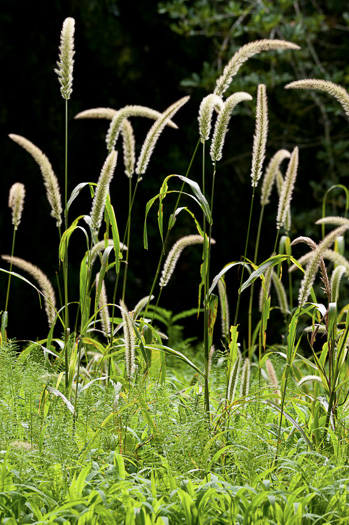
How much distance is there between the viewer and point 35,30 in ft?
17.3

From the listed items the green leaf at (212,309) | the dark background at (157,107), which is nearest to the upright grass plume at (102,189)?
the green leaf at (212,309)

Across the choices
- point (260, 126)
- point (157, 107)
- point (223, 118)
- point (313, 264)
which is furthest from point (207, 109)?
point (157, 107)

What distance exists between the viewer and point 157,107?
19.0 feet

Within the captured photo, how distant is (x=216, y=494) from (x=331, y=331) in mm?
651

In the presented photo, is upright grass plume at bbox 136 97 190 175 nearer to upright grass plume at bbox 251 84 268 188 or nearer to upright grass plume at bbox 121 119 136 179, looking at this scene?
upright grass plume at bbox 121 119 136 179

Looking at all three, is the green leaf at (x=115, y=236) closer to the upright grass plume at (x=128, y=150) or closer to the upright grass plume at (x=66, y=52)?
the upright grass plume at (x=128, y=150)

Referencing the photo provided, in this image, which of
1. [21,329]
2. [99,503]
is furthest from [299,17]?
[99,503]

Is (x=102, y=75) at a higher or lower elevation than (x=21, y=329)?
higher

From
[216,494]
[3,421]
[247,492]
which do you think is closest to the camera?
[216,494]

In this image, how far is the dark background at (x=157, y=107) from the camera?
16.9 feet

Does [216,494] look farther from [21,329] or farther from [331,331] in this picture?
[21,329]

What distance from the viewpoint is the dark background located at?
16.9 ft

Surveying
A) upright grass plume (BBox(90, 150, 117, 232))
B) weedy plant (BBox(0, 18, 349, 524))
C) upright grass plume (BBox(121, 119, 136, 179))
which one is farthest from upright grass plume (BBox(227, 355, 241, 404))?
upright grass plume (BBox(121, 119, 136, 179))

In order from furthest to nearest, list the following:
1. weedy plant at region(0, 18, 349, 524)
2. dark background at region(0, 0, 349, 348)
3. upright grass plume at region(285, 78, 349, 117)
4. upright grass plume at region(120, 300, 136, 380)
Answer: dark background at region(0, 0, 349, 348)
upright grass plume at region(285, 78, 349, 117)
upright grass plume at region(120, 300, 136, 380)
weedy plant at region(0, 18, 349, 524)
